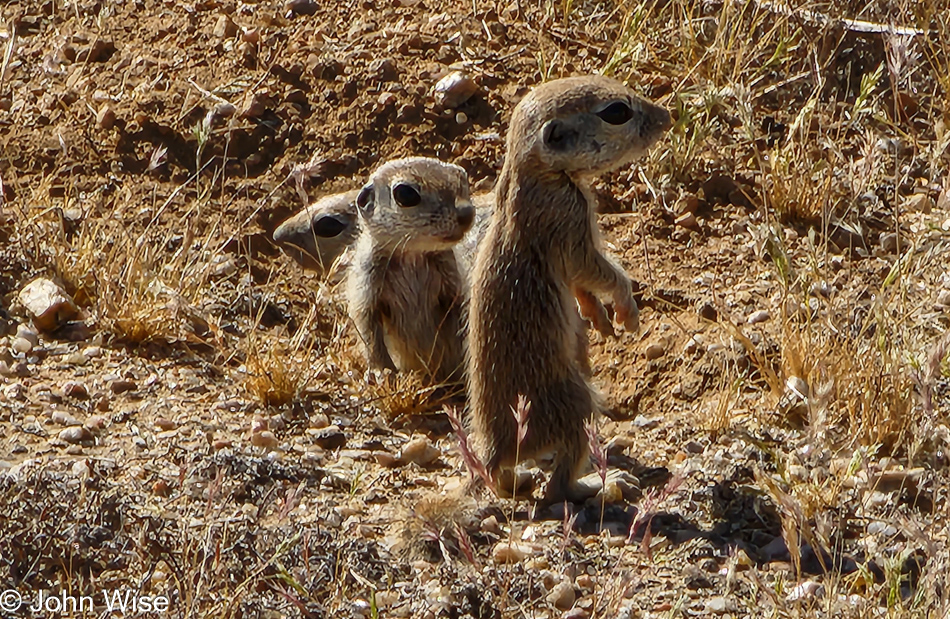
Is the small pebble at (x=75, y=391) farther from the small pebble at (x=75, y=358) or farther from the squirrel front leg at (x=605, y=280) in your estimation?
the squirrel front leg at (x=605, y=280)

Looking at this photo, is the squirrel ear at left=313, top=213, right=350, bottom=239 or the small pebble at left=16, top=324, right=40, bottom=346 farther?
the squirrel ear at left=313, top=213, right=350, bottom=239

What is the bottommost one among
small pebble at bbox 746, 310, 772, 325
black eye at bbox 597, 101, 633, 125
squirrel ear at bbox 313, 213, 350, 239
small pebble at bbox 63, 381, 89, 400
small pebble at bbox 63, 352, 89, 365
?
small pebble at bbox 63, 381, 89, 400

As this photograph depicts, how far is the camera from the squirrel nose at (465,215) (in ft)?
19.8

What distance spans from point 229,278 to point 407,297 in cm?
94

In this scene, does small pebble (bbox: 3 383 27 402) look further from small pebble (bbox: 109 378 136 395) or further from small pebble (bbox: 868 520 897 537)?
small pebble (bbox: 868 520 897 537)

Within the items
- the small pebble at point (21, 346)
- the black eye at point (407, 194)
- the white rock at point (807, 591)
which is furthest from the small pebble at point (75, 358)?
the white rock at point (807, 591)

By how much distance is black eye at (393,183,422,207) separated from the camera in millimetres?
6090

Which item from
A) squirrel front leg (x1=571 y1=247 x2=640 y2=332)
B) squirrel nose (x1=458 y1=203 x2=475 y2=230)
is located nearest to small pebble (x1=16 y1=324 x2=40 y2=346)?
squirrel nose (x1=458 y1=203 x2=475 y2=230)

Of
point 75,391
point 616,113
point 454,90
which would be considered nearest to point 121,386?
point 75,391

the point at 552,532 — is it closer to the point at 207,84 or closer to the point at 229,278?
the point at 229,278

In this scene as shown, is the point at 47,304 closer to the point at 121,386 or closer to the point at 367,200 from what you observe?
the point at 121,386

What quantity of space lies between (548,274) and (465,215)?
929 mm

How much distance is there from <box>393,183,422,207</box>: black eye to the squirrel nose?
192mm

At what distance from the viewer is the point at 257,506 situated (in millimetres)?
4734
